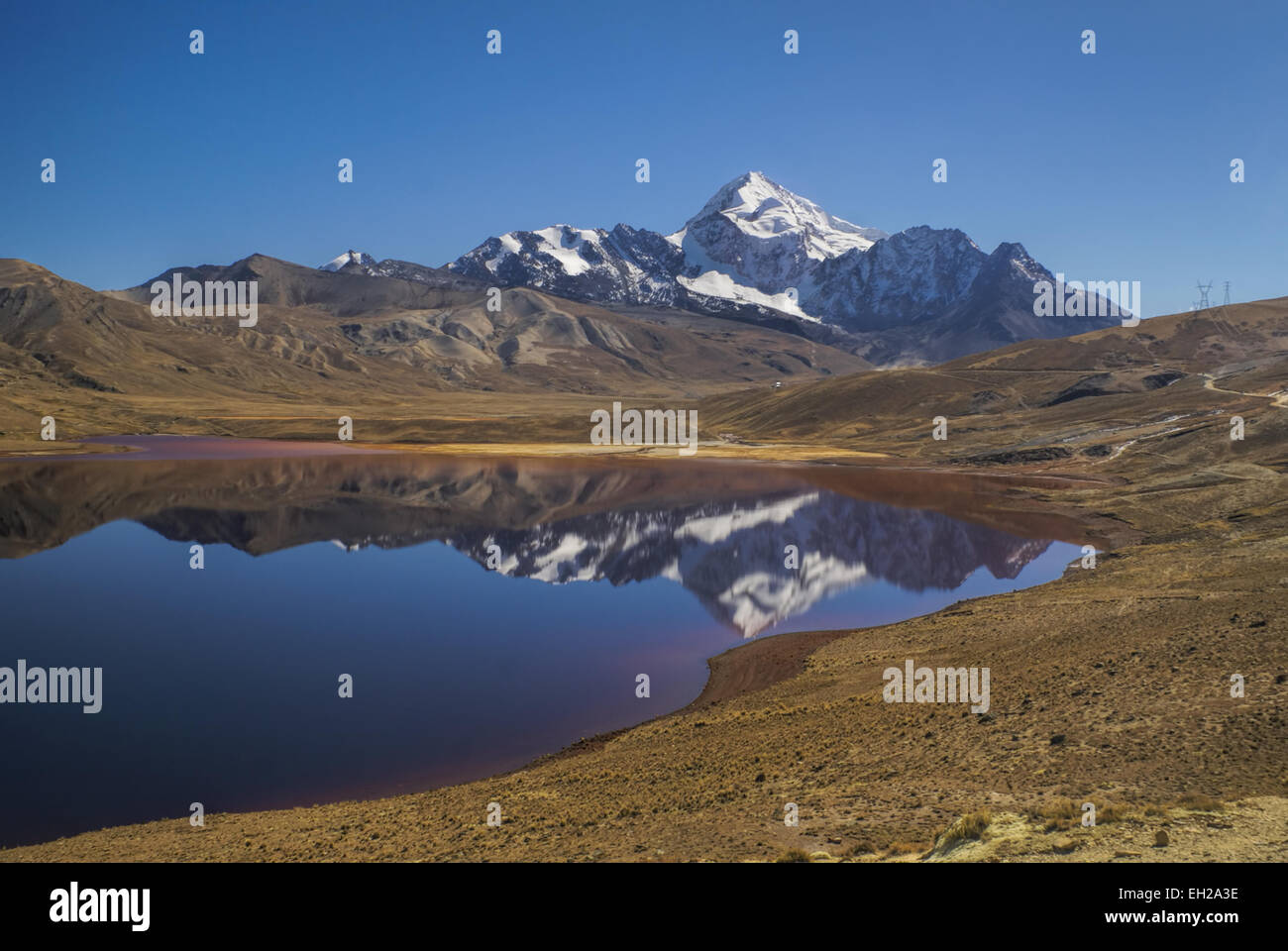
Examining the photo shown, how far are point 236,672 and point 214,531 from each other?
38560 millimetres

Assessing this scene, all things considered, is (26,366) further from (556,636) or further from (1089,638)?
(1089,638)

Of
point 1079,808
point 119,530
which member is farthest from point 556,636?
point 119,530

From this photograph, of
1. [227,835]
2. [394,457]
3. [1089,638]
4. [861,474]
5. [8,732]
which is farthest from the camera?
[394,457]

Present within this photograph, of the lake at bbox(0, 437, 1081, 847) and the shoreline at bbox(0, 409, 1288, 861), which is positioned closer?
the shoreline at bbox(0, 409, 1288, 861)

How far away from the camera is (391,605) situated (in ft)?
143

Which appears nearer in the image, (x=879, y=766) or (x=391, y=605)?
(x=879, y=766)

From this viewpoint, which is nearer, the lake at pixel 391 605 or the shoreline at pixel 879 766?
the shoreline at pixel 879 766

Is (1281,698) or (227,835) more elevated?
(1281,698)

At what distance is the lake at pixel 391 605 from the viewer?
79.6 ft

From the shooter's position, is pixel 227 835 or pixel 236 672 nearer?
pixel 227 835

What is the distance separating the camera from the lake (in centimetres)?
2427

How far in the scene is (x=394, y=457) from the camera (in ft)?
433

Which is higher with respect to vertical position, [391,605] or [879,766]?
[391,605]

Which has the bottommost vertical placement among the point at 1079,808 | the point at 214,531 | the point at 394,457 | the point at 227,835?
the point at 227,835
